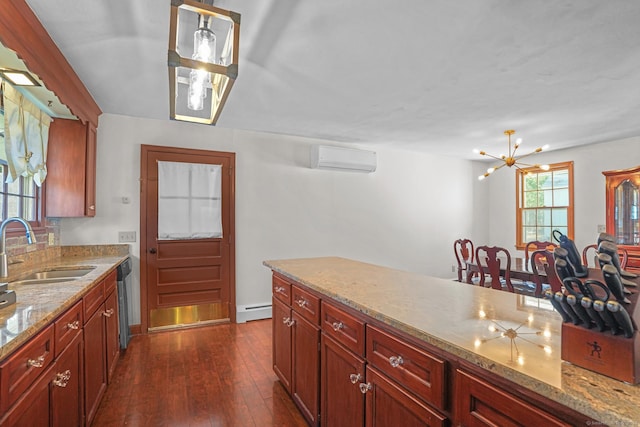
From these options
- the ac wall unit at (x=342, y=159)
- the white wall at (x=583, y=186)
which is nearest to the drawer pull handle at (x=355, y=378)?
the ac wall unit at (x=342, y=159)

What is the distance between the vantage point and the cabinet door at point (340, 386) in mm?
1507

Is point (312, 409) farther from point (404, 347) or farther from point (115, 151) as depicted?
point (115, 151)

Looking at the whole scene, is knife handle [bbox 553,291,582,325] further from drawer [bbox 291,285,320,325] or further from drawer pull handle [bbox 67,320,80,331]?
drawer pull handle [bbox 67,320,80,331]

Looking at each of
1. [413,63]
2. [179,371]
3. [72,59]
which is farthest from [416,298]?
[72,59]

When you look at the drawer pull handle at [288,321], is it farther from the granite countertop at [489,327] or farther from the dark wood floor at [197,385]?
the dark wood floor at [197,385]

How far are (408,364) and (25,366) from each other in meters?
1.38

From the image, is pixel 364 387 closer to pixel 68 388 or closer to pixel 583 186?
pixel 68 388

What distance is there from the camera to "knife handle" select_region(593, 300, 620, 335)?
2.42ft

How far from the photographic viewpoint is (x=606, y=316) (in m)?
0.74

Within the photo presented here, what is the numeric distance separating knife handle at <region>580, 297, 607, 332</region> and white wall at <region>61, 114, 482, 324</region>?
392 centimetres

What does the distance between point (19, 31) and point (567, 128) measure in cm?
527

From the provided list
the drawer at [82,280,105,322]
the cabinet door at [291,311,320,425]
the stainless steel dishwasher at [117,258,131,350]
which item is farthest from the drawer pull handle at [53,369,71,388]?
the stainless steel dishwasher at [117,258,131,350]

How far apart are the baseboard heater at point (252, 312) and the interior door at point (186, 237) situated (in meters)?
0.09

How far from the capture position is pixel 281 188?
15.1 feet
